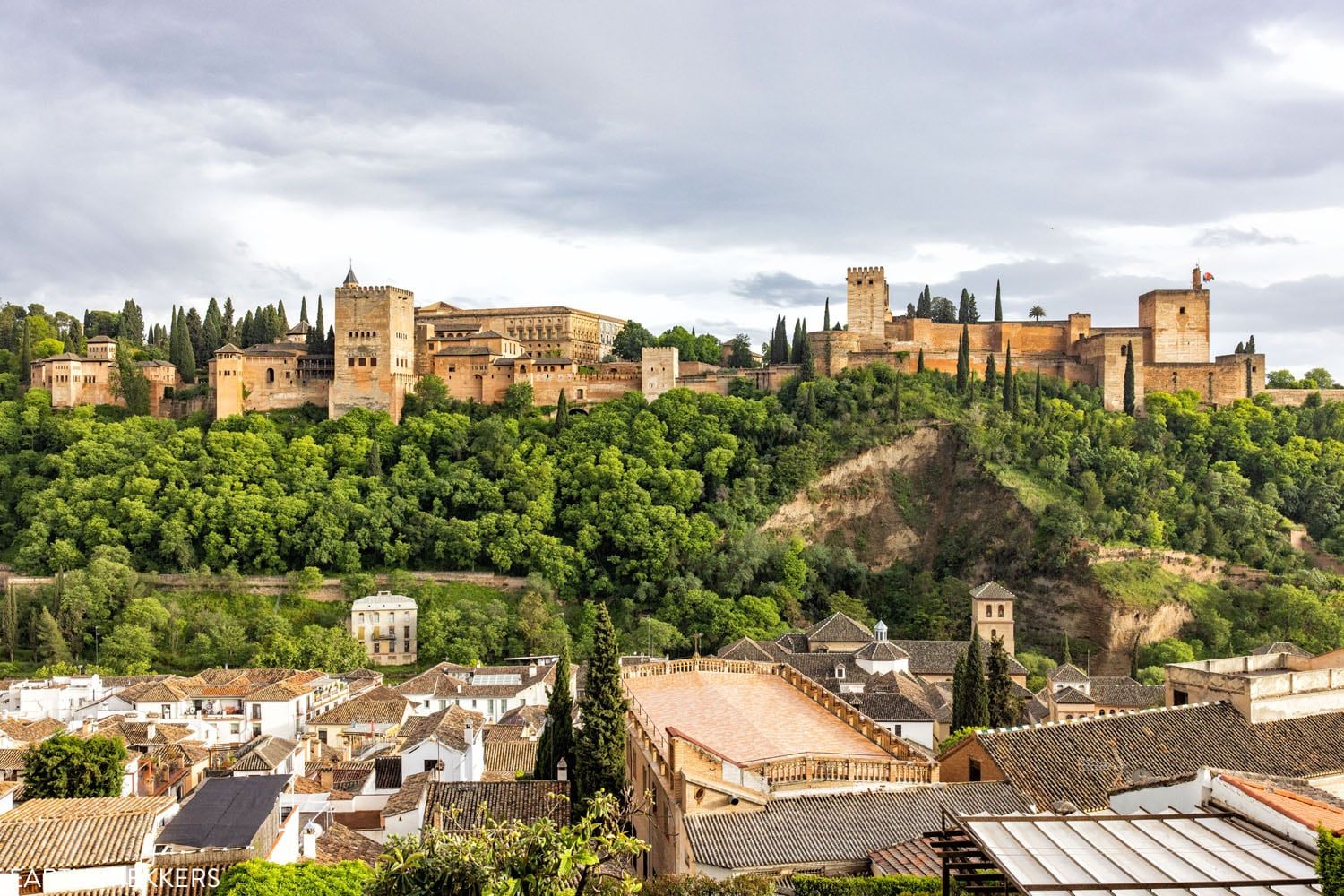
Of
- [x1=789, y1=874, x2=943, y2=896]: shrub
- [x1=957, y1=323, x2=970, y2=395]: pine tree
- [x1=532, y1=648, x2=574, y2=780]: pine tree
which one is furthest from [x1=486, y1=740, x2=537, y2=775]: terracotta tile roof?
[x1=957, y1=323, x2=970, y2=395]: pine tree

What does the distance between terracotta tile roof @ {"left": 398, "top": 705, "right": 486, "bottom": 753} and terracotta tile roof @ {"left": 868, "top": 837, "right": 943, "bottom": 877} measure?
1507cm

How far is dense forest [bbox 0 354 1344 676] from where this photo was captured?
56.1 meters

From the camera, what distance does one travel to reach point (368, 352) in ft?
222

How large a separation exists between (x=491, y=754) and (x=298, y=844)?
11876 millimetres

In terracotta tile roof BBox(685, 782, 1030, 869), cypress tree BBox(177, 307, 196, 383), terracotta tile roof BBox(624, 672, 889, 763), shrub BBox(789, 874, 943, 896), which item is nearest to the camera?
shrub BBox(789, 874, 943, 896)

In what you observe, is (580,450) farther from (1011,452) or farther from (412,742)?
(412,742)

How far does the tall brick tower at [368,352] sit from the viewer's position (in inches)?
2655

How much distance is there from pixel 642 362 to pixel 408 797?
148ft

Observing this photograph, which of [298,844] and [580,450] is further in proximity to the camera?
[580,450]

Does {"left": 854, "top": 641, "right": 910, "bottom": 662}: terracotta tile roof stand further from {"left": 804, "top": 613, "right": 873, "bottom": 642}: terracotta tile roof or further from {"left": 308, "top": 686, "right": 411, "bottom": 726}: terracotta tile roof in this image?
{"left": 308, "top": 686, "right": 411, "bottom": 726}: terracotta tile roof

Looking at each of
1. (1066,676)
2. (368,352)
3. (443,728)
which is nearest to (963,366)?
(1066,676)

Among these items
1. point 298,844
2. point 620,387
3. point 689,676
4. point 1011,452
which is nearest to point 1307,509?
point 1011,452

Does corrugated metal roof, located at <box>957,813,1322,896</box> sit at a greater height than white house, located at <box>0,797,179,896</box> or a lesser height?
greater

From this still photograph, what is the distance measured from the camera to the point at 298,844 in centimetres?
1861
